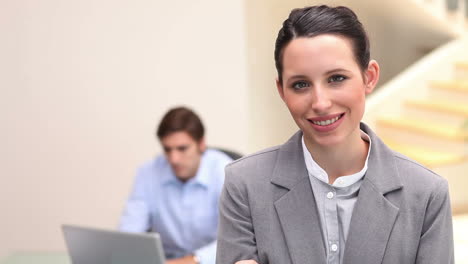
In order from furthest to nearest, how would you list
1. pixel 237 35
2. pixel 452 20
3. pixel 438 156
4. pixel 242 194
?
pixel 452 20 → pixel 438 156 → pixel 237 35 → pixel 242 194

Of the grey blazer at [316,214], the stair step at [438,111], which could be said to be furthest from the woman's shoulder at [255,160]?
the stair step at [438,111]

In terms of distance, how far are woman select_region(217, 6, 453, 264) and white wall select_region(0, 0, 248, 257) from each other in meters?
3.04

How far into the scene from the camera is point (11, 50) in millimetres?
4496

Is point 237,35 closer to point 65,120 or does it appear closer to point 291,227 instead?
point 65,120

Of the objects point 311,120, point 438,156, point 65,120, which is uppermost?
point 311,120

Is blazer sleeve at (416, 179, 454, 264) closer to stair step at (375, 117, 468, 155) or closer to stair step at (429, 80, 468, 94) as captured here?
stair step at (375, 117, 468, 155)

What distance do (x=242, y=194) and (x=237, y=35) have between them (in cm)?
309

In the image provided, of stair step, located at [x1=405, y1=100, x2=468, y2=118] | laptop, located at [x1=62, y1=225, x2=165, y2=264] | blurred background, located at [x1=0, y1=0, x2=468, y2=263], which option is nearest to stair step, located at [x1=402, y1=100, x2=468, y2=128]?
stair step, located at [x1=405, y1=100, x2=468, y2=118]

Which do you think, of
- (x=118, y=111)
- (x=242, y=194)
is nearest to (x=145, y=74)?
(x=118, y=111)

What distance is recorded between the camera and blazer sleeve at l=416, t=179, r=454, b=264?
1335mm

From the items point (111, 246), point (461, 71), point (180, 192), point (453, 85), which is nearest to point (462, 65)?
point (461, 71)

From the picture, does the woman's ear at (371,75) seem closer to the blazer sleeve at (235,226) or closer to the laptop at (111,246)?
the blazer sleeve at (235,226)

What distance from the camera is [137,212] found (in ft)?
10.1

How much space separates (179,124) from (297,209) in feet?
5.48
